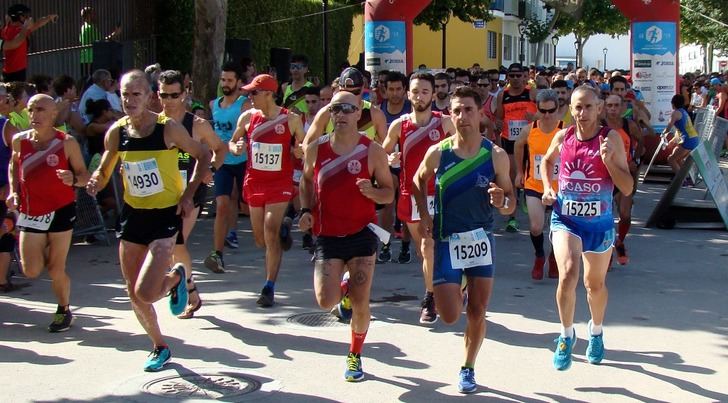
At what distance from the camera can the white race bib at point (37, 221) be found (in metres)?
7.94

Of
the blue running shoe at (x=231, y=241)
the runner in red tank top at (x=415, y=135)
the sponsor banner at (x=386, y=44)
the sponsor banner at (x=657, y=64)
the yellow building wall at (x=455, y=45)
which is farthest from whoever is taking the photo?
the yellow building wall at (x=455, y=45)

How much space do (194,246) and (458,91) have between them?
251 inches

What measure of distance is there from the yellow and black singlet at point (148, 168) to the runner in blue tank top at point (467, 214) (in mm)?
1733

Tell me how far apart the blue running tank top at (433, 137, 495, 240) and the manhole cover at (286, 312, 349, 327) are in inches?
82.2

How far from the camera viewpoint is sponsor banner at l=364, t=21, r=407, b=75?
796 inches

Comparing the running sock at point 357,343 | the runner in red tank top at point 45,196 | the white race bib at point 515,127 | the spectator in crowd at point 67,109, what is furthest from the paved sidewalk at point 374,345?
the white race bib at point 515,127

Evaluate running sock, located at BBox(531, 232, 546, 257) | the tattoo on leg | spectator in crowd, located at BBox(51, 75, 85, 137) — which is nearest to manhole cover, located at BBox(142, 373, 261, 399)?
the tattoo on leg

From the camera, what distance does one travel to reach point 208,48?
17.9 metres

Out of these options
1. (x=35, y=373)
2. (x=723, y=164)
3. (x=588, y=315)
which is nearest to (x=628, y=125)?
(x=588, y=315)

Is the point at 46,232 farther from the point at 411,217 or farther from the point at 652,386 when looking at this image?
the point at 652,386

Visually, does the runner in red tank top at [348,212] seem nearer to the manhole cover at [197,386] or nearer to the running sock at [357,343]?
the running sock at [357,343]

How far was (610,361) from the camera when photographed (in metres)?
7.09

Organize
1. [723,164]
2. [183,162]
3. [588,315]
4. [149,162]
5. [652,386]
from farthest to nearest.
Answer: [723,164] → [183,162] → [588,315] → [149,162] → [652,386]

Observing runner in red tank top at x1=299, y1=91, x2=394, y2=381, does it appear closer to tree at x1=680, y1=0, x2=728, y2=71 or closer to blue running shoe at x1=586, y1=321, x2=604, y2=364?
blue running shoe at x1=586, y1=321, x2=604, y2=364
